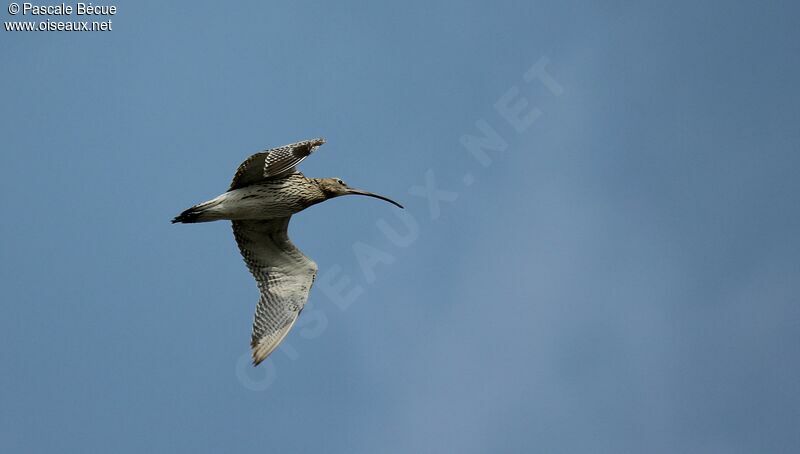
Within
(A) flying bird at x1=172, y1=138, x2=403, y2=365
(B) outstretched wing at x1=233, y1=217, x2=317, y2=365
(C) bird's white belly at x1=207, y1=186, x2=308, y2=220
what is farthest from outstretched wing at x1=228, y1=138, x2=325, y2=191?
(B) outstretched wing at x1=233, y1=217, x2=317, y2=365

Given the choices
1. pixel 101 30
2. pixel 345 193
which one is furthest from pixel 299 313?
pixel 101 30

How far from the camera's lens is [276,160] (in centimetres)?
2264

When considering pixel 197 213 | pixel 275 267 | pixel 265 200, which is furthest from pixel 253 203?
pixel 275 267

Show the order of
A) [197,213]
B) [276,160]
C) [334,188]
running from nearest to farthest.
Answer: [276,160] → [197,213] → [334,188]

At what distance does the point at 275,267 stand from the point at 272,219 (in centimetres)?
104

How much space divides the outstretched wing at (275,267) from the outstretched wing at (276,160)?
6.36 feet

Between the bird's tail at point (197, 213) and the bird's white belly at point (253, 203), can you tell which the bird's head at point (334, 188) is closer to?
the bird's white belly at point (253, 203)

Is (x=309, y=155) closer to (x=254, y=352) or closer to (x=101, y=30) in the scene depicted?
(x=254, y=352)

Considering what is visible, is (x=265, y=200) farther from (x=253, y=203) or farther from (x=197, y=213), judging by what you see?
(x=197, y=213)

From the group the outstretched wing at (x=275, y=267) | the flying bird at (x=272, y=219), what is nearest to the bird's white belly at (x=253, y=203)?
the flying bird at (x=272, y=219)

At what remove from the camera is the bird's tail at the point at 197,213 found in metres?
23.2

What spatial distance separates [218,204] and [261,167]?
1.13 metres

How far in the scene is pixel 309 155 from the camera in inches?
892

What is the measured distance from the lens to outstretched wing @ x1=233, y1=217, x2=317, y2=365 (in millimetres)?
24562
